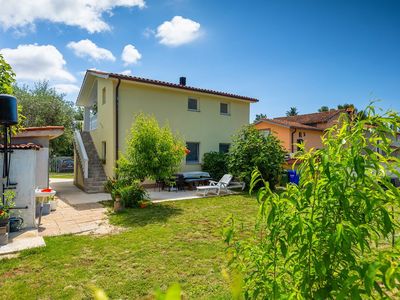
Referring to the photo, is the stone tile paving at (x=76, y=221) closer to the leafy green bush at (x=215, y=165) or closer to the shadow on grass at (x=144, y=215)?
the shadow on grass at (x=144, y=215)

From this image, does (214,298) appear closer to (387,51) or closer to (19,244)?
(19,244)

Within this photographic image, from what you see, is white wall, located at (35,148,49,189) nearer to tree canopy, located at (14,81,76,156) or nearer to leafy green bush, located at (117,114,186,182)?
leafy green bush, located at (117,114,186,182)

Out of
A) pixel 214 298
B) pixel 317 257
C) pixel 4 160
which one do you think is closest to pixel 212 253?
pixel 214 298

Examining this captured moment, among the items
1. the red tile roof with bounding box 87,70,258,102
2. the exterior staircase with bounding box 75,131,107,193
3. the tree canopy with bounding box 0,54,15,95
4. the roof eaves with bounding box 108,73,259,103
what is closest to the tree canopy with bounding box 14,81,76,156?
the exterior staircase with bounding box 75,131,107,193

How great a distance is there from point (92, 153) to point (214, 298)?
14.7 metres

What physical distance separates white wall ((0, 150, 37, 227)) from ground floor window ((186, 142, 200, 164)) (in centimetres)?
1034

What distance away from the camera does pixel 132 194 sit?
9.84 m

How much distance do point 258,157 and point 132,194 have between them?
7135 millimetres

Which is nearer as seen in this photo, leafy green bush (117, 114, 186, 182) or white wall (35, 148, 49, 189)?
leafy green bush (117, 114, 186, 182)

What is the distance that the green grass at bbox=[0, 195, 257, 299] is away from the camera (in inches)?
159

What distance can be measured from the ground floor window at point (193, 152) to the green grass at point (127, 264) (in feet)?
29.1

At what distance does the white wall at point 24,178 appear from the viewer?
→ 263 inches

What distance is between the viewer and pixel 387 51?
13.2 meters

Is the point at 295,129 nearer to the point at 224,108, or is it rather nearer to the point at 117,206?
the point at 224,108
